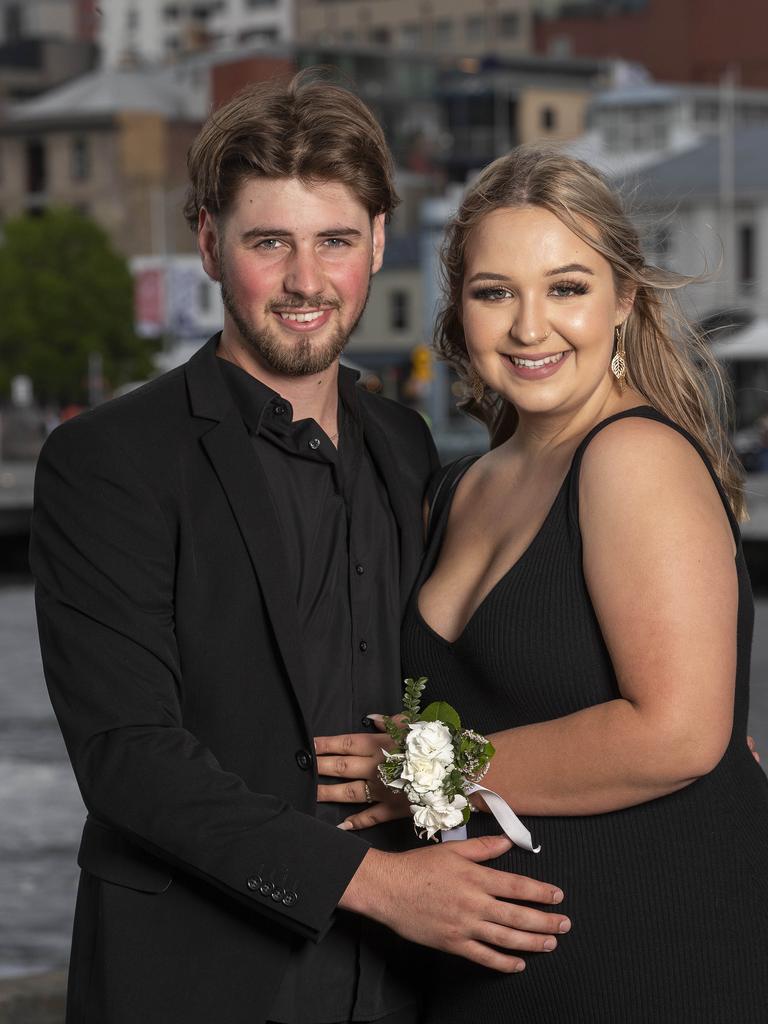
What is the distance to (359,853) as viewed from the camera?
284cm

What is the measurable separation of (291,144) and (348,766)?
110 centimetres

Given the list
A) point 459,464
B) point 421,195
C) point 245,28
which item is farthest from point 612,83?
point 459,464

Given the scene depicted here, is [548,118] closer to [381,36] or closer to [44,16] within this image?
[381,36]

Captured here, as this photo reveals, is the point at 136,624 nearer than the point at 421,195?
Yes

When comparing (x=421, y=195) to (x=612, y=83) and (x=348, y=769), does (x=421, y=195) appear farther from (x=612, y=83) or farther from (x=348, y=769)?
(x=348, y=769)

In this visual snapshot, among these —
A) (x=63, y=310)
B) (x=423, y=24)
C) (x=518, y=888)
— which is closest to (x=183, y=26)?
(x=423, y=24)

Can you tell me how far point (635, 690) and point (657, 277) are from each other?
82 cm

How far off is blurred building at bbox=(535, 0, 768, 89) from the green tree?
3131 centimetres

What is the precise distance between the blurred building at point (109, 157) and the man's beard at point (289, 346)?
6955 centimetres

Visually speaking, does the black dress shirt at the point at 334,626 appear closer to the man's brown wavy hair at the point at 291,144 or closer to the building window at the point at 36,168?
the man's brown wavy hair at the point at 291,144

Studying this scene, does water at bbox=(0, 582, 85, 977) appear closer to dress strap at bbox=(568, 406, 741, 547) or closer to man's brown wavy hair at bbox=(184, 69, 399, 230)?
man's brown wavy hair at bbox=(184, 69, 399, 230)

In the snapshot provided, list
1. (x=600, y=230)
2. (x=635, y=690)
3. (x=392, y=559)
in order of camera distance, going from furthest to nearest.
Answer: (x=392, y=559)
(x=600, y=230)
(x=635, y=690)

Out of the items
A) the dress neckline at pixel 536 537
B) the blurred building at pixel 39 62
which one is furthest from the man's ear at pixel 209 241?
the blurred building at pixel 39 62

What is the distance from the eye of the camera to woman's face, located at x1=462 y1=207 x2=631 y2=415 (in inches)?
121
